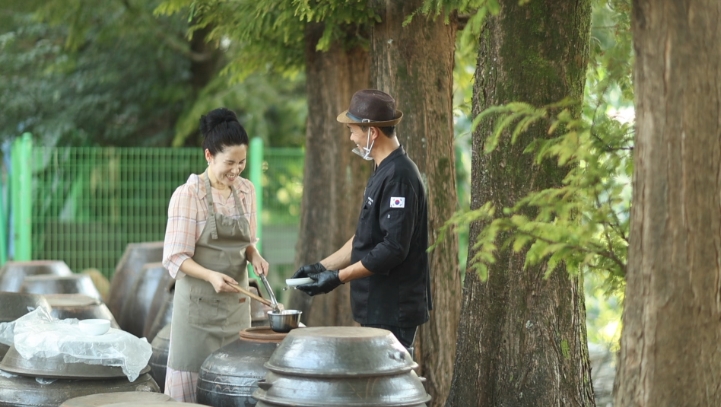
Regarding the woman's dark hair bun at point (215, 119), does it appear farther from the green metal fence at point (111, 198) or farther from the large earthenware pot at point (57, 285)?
the green metal fence at point (111, 198)

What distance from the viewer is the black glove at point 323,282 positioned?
16.5ft

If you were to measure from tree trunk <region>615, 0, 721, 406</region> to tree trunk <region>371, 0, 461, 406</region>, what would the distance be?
3.00 metres

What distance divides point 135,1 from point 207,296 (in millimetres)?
9400

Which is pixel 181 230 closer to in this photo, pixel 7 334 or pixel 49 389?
pixel 49 389

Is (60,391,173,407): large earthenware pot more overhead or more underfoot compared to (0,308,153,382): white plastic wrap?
more underfoot

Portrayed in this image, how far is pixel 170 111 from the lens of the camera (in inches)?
651

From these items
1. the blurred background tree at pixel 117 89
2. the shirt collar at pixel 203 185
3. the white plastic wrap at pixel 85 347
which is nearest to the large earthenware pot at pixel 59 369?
the white plastic wrap at pixel 85 347

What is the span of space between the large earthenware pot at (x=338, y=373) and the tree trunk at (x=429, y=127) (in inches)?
95.1

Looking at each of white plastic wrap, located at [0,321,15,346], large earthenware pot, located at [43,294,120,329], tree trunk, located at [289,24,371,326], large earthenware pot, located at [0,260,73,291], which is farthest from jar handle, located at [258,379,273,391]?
large earthenware pot, located at [0,260,73,291]

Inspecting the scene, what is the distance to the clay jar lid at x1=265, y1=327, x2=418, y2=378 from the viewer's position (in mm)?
4148

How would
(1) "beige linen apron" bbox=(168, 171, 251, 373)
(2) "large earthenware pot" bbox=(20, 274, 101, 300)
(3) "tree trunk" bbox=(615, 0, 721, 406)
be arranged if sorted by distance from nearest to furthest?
(3) "tree trunk" bbox=(615, 0, 721, 406) → (1) "beige linen apron" bbox=(168, 171, 251, 373) → (2) "large earthenware pot" bbox=(20, 274, 101, 300)

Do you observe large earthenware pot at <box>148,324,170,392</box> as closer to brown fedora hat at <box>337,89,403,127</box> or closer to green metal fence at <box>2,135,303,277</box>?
brown fedora hat at <box>337,89,403,127</box>

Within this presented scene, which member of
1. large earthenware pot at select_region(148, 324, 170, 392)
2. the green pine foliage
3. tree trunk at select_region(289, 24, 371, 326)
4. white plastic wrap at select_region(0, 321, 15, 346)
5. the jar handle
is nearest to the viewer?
the green pine foliage

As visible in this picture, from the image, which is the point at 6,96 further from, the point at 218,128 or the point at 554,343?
the point at 554,343
